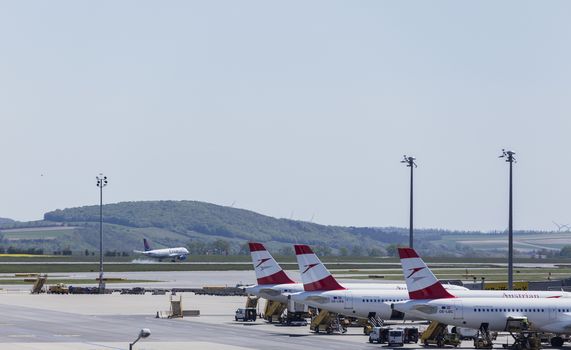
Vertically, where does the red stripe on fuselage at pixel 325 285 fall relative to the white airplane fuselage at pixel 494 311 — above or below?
above

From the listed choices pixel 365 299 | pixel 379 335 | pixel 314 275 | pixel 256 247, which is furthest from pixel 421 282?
pixel 256 247

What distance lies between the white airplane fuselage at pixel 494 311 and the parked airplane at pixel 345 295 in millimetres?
5016

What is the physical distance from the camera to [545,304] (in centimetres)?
9081

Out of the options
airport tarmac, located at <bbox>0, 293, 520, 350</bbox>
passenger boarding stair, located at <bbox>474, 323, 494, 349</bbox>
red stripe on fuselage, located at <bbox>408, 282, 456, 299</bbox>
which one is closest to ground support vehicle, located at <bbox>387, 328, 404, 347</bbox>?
airport tarmac, located at <bbox>0, 293, 520, 350</bbox>

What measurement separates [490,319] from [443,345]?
3720 mm

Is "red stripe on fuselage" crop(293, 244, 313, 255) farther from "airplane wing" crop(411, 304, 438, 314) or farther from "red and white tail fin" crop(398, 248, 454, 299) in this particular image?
"airplane wing" crop(411, 304, 438, 314)

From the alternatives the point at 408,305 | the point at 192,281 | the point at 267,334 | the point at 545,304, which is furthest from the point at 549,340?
the point at 192,281

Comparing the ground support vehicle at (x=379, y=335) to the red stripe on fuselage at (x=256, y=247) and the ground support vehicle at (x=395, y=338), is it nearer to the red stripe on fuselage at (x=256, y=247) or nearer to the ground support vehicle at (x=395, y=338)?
the ground support vehicle at (x=395, y=338)

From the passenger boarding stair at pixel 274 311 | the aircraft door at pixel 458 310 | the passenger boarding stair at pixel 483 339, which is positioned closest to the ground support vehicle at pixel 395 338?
the aircraft door at pixel 458 310

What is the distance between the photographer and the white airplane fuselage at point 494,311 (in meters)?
86.9

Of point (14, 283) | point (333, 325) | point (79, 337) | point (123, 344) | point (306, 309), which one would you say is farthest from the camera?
point (14, 283)

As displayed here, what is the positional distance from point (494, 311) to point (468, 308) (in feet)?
7.77

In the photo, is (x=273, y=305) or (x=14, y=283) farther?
(x=14, y=283)

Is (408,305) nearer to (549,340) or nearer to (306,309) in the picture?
(549,340)
